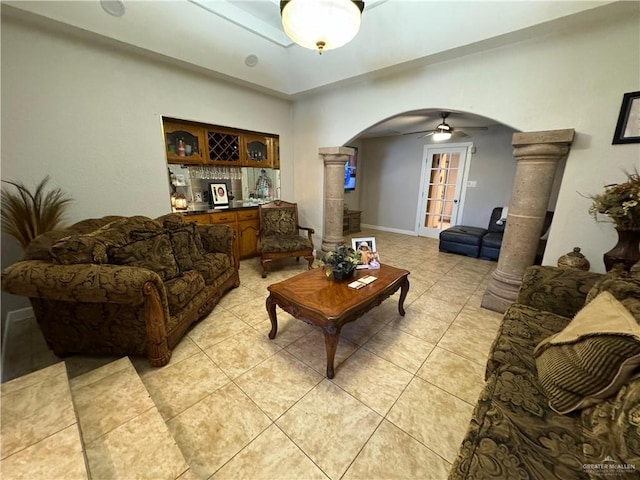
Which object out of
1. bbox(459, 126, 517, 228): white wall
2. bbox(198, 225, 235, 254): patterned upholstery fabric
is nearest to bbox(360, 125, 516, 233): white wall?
bbox(459, 126, 517, 228): white wall

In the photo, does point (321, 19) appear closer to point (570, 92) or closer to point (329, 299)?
point (329, 299)

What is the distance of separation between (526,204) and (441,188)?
352 cm

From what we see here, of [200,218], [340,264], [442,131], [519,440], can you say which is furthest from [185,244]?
[442,131]

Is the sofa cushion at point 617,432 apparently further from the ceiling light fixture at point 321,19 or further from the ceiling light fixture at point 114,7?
the ceiling light fixture at point 114,7

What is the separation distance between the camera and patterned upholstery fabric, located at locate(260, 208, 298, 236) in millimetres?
3875

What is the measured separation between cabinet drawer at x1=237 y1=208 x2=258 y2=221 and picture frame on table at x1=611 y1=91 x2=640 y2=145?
4.04 m

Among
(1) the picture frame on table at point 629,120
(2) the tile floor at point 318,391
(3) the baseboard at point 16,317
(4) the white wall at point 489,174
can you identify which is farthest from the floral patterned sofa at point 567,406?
(4) the white wall at point 489,174

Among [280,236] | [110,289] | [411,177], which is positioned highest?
[411,177]

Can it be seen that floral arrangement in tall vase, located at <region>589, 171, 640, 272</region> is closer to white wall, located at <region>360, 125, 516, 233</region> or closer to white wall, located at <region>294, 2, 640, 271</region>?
white wall, located at <region>294, 2, 640, 271</region>

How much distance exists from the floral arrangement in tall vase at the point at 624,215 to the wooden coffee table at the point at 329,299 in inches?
61.4

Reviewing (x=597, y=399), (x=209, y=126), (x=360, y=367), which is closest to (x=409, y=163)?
(x=209, y=126)

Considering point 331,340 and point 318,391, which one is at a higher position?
point 331,340

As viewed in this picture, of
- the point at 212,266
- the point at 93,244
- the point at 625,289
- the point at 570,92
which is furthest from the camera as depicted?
the point at 212,266

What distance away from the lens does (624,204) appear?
1.75 meters
